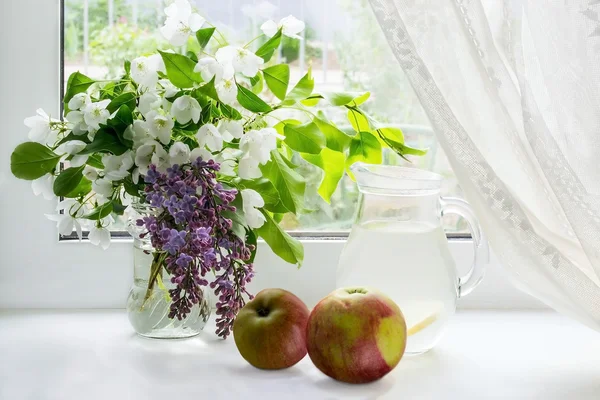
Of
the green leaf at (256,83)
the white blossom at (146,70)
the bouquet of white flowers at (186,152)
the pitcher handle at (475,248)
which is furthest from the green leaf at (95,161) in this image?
the pitcher handle at (475,248)

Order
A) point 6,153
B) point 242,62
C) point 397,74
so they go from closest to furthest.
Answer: point 242,62, point 6,153, point 397,74

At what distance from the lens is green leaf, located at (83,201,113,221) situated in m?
0.94

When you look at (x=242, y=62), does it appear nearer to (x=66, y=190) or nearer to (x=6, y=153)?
(x=66, y=190)

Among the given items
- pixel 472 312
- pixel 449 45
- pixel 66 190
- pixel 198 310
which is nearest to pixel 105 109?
pixel 66 190

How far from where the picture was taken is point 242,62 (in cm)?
86

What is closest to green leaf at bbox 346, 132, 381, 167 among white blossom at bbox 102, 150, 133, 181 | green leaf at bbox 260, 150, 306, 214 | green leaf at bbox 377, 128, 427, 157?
green leaf at bbox 377, 128, 427, 157

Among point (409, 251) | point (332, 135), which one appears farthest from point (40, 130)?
point (409, 251)

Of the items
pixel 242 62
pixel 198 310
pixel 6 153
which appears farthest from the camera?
pixel 6 153

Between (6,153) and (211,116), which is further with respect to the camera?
(6,153)

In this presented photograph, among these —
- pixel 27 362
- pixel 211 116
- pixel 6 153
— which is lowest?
pixel 27 362

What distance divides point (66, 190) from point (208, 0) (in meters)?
0.46

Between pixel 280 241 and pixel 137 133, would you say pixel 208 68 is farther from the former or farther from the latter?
pixel 280 241

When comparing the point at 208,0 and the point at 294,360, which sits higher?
the point at 208,0

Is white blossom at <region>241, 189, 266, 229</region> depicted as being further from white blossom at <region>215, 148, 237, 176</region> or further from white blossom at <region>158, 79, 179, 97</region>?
white blossom at <region>158, 79, 179, 97</region>
